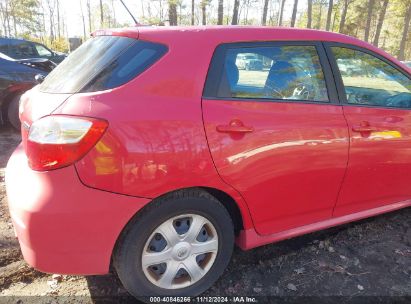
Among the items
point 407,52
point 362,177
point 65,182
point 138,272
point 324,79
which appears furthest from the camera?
point 407,52

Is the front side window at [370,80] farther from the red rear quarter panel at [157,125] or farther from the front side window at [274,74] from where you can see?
the red rear quarter panel at [157,125]

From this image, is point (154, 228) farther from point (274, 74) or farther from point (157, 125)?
point (274, 74)

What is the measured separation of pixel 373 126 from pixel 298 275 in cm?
120

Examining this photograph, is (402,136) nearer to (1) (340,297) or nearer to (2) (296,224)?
(2) (296,224)

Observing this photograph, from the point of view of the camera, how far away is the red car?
6.54 ft

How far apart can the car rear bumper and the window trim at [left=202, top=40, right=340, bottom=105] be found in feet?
2.50

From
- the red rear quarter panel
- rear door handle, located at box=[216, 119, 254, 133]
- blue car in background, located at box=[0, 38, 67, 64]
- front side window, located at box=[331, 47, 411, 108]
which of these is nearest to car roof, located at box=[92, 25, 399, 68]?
the red rear quarter panel

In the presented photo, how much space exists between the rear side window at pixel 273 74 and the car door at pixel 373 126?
0.64ft

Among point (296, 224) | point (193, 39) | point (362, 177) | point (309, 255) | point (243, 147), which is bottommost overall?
point (309, 255)

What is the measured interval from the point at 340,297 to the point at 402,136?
4.38 ft

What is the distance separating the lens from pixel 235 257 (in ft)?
9.69

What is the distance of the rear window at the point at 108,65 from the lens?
213 centimetres

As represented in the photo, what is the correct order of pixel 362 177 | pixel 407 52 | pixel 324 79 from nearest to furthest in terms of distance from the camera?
pixel 324 79 → pixel 362 177 → pixel 407 52

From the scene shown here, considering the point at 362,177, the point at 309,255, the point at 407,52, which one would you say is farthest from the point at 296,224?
the point at 407,52
